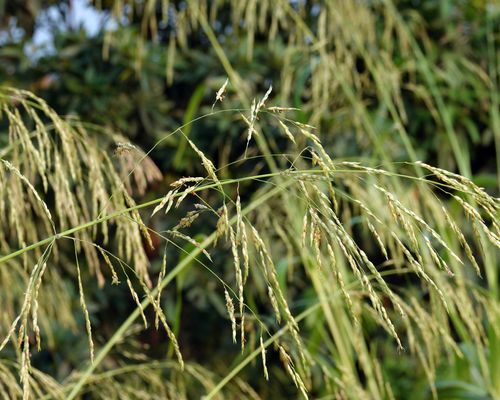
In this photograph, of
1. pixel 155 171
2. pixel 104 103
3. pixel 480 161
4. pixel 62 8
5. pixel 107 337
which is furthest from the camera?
pixel 62 8

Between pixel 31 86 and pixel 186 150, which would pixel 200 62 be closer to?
pixel 186 150

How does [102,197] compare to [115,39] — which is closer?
[102,197]

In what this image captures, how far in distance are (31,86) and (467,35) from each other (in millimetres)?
1511

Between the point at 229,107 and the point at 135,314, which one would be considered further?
the point at 229,107

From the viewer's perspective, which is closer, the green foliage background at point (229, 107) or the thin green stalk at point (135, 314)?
the thin green stalk at point (135, 314)

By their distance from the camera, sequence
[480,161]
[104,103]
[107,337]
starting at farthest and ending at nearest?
[480,161], [107,337], [104,103]

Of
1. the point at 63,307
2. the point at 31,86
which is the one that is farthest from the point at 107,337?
the point at 63,307

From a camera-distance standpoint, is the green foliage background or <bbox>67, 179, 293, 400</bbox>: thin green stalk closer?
<bbox>67, 179, 293, 400</bbox>: thin green stalk

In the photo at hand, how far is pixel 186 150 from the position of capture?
256 cm

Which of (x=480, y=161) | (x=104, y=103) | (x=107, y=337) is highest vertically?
(x=104, y=103)

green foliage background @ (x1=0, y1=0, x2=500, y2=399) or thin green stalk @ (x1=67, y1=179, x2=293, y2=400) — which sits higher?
thin green stalk @ (x1=67, y1=179, x2=293, y2=400)

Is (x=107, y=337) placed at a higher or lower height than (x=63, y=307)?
lower

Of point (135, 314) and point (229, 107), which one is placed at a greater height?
point (135, 314)

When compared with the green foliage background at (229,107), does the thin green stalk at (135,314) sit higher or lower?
higher
